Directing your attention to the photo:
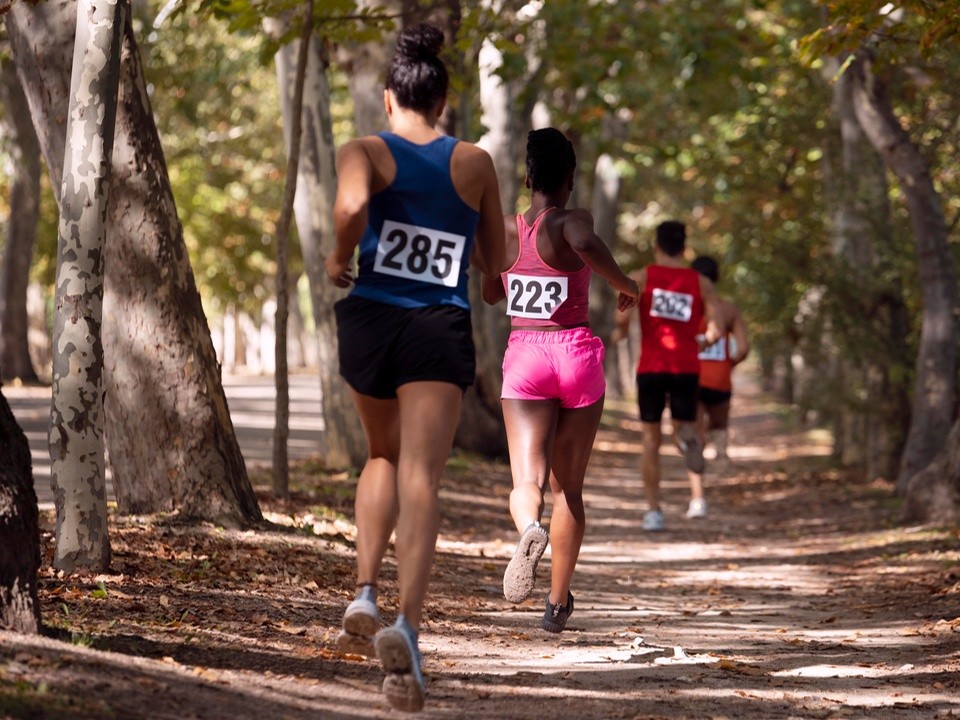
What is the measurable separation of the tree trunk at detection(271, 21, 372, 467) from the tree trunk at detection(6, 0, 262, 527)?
4.89m

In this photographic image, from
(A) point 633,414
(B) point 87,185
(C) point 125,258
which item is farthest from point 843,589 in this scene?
(A) point 633,414

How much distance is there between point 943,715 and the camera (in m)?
5.85

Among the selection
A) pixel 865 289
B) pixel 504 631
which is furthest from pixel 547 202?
pixel 865 289

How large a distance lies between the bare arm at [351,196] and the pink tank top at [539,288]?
2.05m

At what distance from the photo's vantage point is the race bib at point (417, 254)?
5.28m

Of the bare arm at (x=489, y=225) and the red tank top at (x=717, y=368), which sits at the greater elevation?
the bare arm at (x=489, y=225)

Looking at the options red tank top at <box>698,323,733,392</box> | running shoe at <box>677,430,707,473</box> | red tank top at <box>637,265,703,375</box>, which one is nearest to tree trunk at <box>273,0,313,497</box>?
red tank top at <box>637,265,703,375</box>

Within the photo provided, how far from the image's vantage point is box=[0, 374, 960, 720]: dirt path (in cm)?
532

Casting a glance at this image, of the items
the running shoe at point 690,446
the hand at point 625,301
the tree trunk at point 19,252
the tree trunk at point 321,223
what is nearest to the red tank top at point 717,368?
the running shoe at point 690,446

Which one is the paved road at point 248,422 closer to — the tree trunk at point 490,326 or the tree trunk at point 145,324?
the tree trunk at point 490,326

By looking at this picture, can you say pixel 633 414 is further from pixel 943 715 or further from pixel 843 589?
pixel 943 715

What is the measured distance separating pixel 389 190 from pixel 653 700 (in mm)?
2185

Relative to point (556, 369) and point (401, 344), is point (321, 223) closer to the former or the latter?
point (556, 369)

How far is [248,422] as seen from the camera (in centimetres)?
2423
